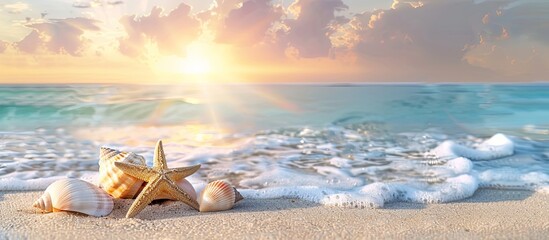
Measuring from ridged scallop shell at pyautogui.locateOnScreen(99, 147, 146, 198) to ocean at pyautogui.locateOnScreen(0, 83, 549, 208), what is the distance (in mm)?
914

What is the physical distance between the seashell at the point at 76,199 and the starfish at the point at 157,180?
21 centimetres

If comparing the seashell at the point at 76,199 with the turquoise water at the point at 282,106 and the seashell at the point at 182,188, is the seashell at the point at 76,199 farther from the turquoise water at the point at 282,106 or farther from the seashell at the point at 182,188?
the turquoise water at the point at 282,106

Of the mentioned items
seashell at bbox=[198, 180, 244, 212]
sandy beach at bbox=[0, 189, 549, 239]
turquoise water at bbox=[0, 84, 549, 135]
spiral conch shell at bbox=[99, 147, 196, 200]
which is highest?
spiral conch shell at bbox=[99, 147, 196, 200]

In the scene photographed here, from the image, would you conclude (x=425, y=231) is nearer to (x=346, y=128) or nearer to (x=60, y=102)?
(x=346, y=128)

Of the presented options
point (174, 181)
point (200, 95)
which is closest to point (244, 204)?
point (174, 181)

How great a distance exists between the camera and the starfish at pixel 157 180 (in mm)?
3289

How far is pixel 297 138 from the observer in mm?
7395

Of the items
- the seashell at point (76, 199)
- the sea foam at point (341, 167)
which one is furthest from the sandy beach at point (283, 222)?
the sea foam at point (341, 167)

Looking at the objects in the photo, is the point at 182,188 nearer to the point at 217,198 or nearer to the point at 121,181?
the point at 217,198

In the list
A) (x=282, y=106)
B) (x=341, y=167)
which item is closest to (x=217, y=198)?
(x=341, y=167)

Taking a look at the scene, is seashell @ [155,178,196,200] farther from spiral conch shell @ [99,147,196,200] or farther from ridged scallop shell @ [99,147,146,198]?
ridged scallop shell @ [99,147,146,198]

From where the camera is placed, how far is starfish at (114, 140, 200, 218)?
129 inches

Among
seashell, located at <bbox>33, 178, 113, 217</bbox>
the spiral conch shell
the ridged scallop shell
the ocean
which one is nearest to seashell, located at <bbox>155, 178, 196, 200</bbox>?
the spiral conch shell

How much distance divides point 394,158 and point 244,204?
102 inches
